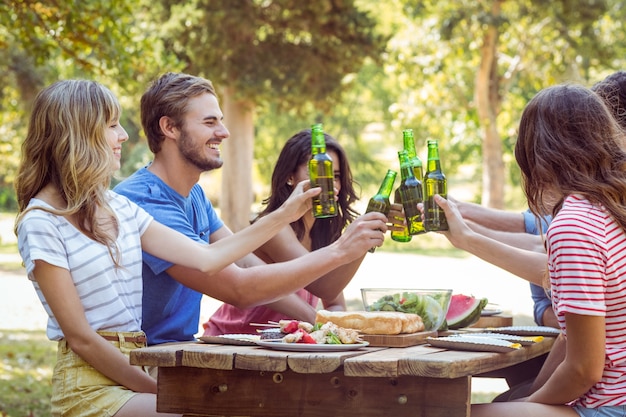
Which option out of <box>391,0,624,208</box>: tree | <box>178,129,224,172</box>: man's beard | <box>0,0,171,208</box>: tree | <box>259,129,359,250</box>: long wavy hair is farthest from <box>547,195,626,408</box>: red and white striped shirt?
<box>391,0,624,208</box>: tree

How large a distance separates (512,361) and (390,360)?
2.34 ft

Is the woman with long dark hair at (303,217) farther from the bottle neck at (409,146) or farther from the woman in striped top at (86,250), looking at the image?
the woman in striped top at (86,250)

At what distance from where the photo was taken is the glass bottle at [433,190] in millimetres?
3896

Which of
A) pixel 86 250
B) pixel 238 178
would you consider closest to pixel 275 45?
pixel 238 178

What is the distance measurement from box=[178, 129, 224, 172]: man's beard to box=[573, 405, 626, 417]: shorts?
6.57 feet

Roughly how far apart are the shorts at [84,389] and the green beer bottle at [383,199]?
129cm

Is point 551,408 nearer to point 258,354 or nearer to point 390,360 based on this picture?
point 390,360

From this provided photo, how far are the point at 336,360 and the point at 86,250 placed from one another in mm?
1154

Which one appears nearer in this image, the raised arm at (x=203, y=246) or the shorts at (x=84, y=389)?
the shorts at (x=84, y=389)

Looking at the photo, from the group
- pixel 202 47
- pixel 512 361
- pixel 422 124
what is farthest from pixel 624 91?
pixel 422 124

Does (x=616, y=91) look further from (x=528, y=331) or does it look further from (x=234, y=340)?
(x=234, y=340)

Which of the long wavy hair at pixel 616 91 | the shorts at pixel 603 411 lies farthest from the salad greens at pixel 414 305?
the long wavy hair at pixel 616 91

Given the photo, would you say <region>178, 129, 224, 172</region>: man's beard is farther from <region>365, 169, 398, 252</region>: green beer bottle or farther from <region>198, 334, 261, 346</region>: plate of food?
<region>198, 334, 261, 346</region>: plate of food

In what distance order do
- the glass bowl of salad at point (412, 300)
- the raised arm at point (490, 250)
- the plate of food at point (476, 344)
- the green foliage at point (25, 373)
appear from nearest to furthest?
1. the plate of food at point (476, 344)
2. the glass bowl of salad at point (412, 300)
3. the raised arm at point (490, 250)
4. the green foliage at point (25, 373)
